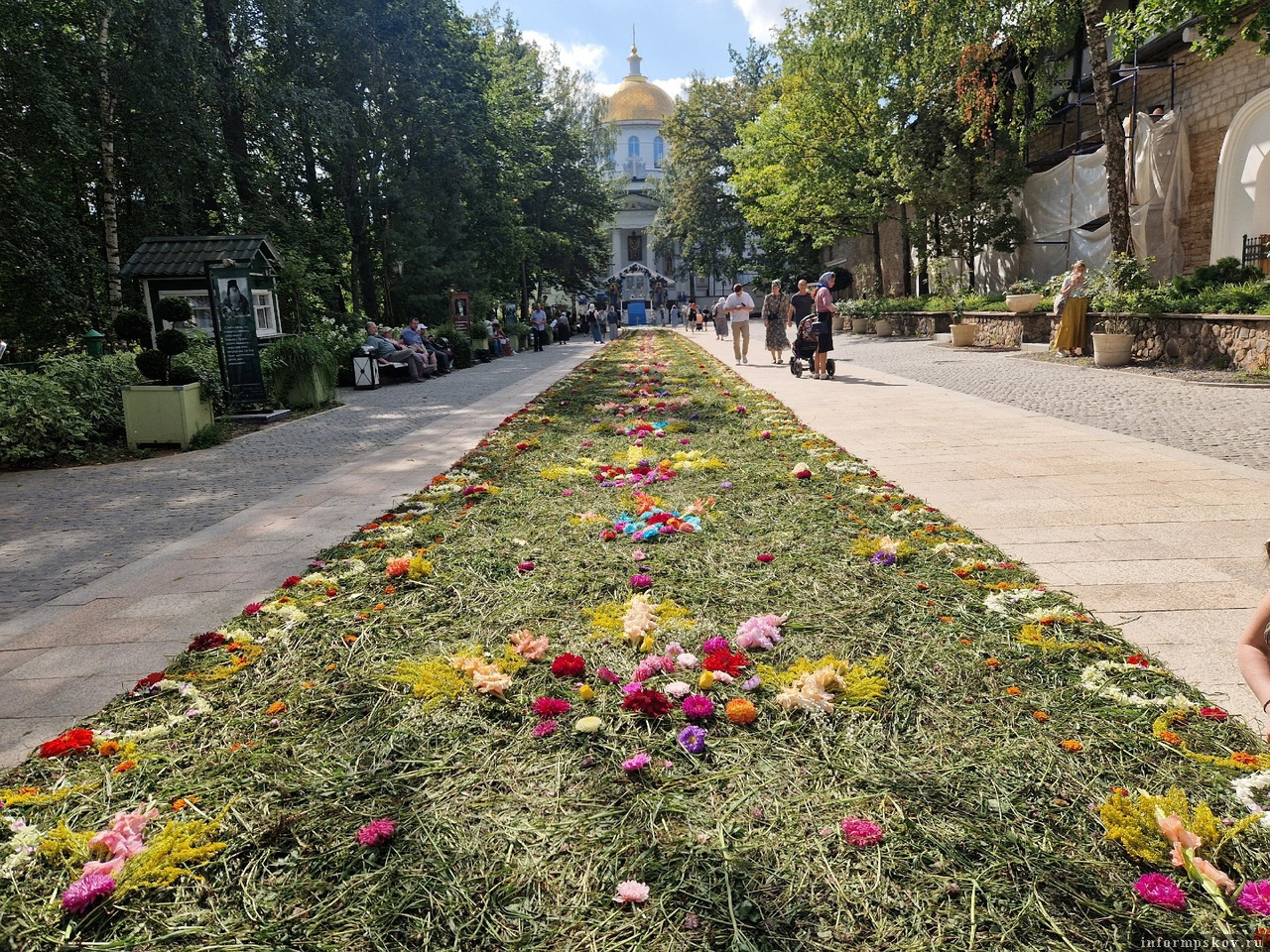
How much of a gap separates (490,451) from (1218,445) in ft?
22.0

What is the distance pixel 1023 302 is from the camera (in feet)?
63.7

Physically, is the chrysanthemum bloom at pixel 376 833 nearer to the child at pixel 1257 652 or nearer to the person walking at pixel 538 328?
the child at pixel 1257 652

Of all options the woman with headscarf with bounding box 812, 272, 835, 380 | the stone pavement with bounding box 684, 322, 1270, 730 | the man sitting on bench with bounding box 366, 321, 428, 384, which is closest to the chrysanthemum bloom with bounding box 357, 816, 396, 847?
the stone pavement with bounding box 684, 322, 1270, 730

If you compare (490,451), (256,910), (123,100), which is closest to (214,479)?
(490,451)

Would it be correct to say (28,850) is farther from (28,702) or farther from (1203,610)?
(1203,610)

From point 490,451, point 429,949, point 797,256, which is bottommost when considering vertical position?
point 429,949

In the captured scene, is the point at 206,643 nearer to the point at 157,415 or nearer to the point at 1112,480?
the point at 1112,480

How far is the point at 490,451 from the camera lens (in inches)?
328

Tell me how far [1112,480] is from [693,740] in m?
4.81

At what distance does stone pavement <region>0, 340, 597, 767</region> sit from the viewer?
138 inches

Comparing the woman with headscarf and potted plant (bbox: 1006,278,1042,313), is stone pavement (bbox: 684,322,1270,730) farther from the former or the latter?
potted plant (bbox: 1006,278,1042,313)

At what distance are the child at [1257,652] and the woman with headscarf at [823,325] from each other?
12.6 metres

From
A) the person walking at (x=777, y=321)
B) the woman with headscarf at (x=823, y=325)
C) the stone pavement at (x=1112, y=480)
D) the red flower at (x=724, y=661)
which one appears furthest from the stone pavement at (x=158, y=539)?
the person walking at (x=777, y=321)

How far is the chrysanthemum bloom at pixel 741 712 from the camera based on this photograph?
281 centimetres
